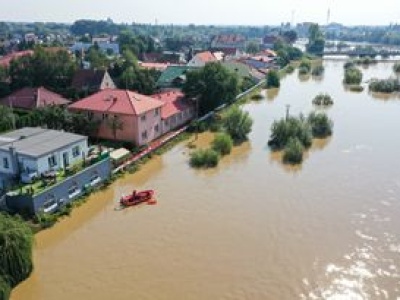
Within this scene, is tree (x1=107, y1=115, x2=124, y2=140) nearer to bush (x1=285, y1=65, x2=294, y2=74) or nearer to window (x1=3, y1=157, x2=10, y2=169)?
window (x1=3, y1=157, x2=10, y2=169)

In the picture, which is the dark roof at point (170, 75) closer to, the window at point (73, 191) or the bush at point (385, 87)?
the bush at point (385, 87)

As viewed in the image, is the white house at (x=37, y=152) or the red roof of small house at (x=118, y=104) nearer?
the white house at (x=37, y=152)

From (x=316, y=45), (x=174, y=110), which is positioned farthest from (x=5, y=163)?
(x=316, y=45)

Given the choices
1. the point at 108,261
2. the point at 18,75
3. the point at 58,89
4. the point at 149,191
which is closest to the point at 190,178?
the point at 149,191

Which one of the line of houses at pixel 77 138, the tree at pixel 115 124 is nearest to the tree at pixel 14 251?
the line of houses at pixel 77 138

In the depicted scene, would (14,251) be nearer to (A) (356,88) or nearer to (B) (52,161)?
Answer: (B) (52,161)

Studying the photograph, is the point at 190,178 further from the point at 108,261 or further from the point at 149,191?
the point at 108,261

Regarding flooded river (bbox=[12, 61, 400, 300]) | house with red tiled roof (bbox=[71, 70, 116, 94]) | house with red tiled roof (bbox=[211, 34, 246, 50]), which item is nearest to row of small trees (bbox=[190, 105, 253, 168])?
flooded river (bbox=[12, 61, 400, 300])
